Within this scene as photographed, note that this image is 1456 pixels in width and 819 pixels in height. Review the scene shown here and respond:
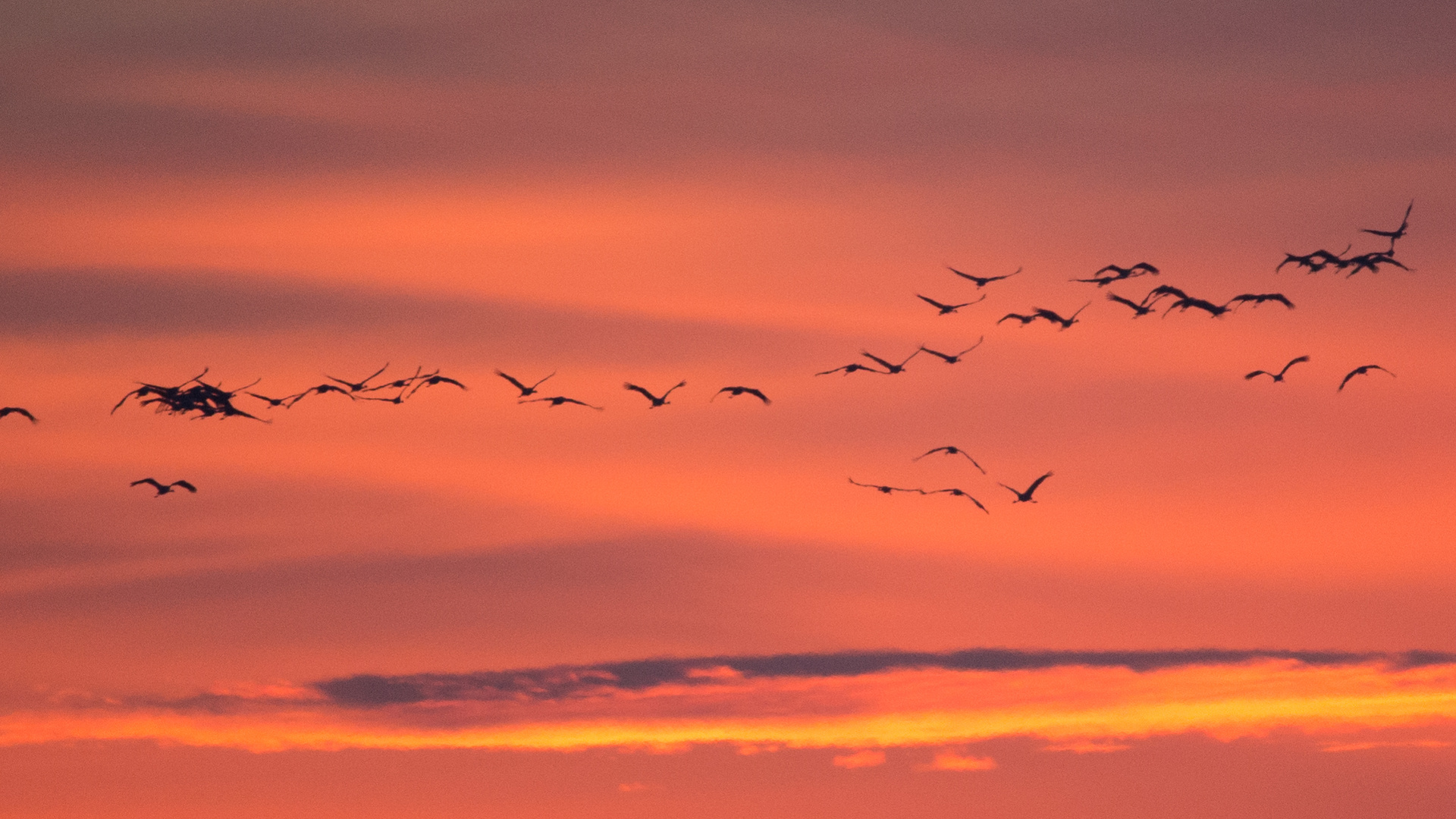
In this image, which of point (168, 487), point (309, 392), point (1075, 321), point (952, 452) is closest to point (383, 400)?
point (309, 392)

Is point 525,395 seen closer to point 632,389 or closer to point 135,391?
point 632,389

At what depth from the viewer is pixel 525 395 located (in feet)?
372

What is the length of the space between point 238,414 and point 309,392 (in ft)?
14.6

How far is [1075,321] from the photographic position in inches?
4535

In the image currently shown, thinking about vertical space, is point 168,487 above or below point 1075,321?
below

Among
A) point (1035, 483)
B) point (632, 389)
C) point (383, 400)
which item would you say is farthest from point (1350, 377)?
point (383, 400)

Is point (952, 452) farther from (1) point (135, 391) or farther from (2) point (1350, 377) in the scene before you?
(1) point (135, 391)

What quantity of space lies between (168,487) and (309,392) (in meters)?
9.64

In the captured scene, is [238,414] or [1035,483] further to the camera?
[1035,483]

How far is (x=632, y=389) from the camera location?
11144cm

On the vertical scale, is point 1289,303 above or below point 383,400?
above

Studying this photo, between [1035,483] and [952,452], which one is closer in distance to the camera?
[952,452]

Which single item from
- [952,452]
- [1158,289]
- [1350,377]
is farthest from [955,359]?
[1350,377]

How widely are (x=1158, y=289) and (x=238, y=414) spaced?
52941 millimetres
